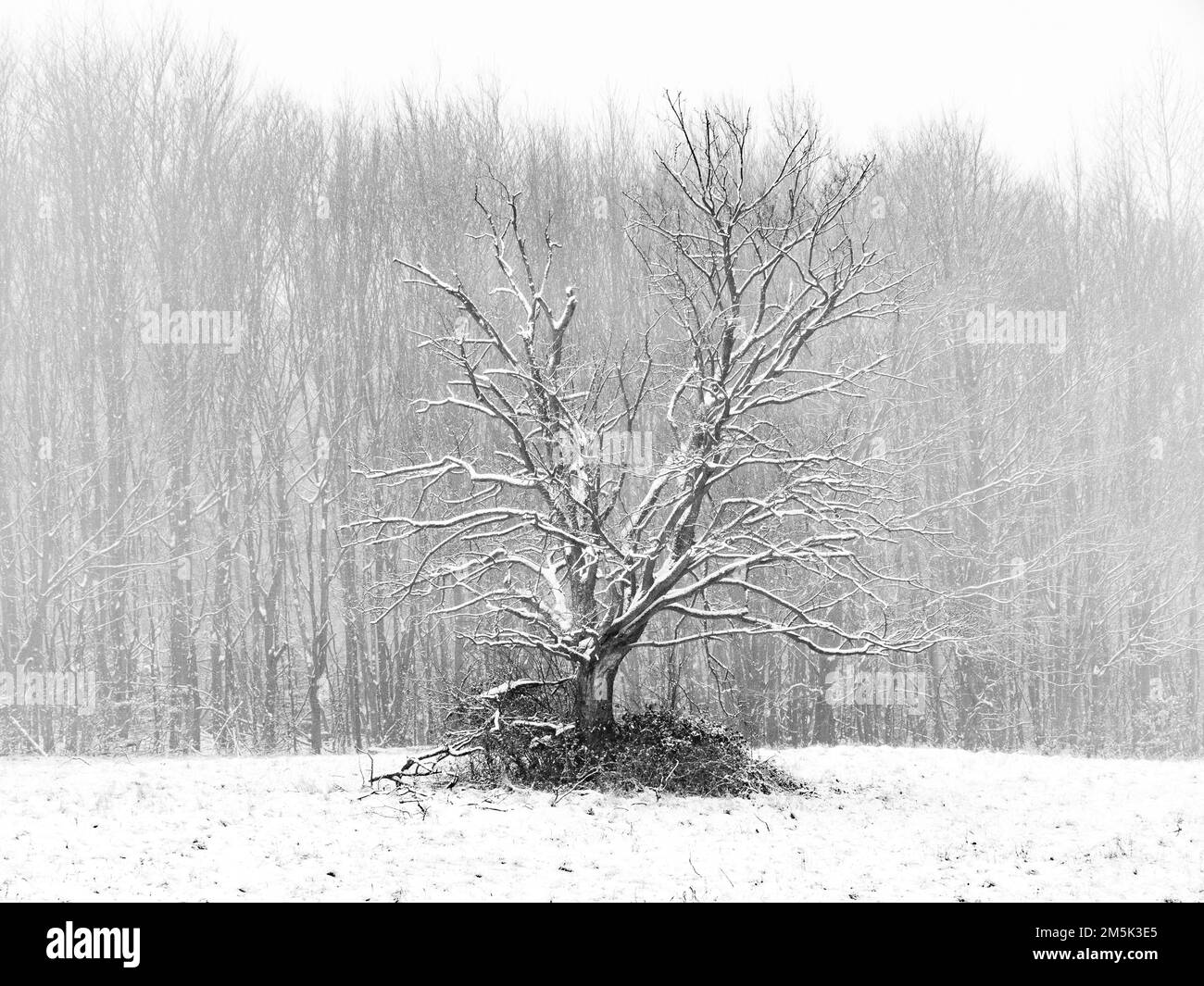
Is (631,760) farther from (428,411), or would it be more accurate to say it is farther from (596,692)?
(428,411)

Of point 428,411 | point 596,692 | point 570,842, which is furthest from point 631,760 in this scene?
point 428,411

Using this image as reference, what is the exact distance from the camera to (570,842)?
9219 millimetres

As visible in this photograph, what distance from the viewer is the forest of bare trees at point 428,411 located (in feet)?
70.6

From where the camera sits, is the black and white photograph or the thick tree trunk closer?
the thick tree trunk

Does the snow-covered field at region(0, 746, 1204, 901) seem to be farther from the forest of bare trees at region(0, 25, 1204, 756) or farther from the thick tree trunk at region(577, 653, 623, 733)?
the forest of bare trees at region(0, 25, 1204, 756)

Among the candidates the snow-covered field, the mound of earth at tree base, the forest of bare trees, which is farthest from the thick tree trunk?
the forest of bare trees

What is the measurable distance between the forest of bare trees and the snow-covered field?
866cm

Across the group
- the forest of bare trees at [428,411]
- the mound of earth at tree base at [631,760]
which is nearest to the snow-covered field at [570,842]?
the mound of earth at tree base at [631,760]

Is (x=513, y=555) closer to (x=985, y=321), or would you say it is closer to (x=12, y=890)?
(x=12, y=890)

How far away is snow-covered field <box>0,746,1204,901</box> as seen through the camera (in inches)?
300

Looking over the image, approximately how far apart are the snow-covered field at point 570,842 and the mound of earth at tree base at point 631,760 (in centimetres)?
43

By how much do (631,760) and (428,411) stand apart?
34.7 feet

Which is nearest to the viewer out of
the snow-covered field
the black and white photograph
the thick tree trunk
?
the snow-covered field
